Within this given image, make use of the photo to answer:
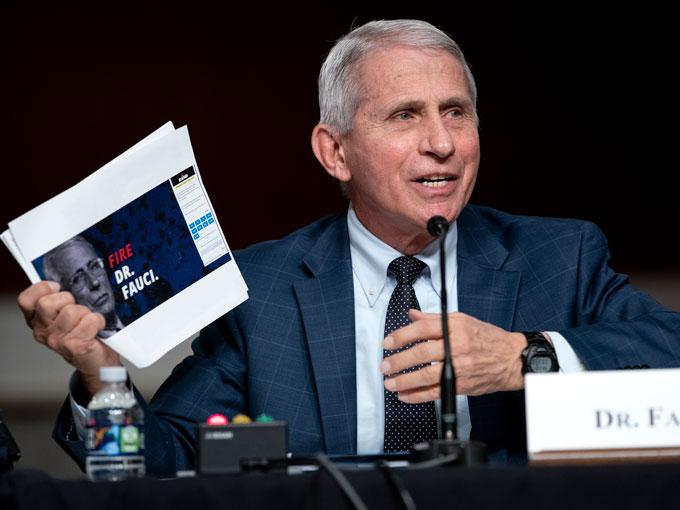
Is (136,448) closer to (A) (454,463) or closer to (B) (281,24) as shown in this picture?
(A) (454,463)

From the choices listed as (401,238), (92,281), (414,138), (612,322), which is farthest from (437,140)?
(92,281)

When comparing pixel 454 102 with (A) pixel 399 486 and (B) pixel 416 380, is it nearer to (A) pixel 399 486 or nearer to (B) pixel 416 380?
(B) pixel 416 380

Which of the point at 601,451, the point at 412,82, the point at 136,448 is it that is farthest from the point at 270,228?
the point at 601,451

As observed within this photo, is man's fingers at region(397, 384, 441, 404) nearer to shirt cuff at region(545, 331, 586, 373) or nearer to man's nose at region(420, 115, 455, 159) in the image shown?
shirt cuff at region(545, 331, 586, 373)

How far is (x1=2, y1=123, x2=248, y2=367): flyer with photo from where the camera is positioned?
5.64 feet

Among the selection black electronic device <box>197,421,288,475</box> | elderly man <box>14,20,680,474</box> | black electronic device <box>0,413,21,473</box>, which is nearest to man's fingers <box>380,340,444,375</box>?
elderly man <box>14,20,680,474</box>

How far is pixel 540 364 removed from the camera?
179 centimetres

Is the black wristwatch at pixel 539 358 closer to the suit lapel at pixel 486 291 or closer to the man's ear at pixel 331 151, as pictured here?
the suit lapel at pixel 486 291

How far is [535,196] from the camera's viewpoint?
3.62m

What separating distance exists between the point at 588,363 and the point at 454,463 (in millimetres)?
585

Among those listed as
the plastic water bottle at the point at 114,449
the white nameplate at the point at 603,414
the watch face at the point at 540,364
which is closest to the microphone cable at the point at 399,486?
the white nameplate at the point at 603,414

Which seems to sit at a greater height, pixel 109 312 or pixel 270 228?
pixel 270 228

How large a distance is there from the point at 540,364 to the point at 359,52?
781mm

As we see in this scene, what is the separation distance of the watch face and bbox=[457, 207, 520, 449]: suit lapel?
25cm
